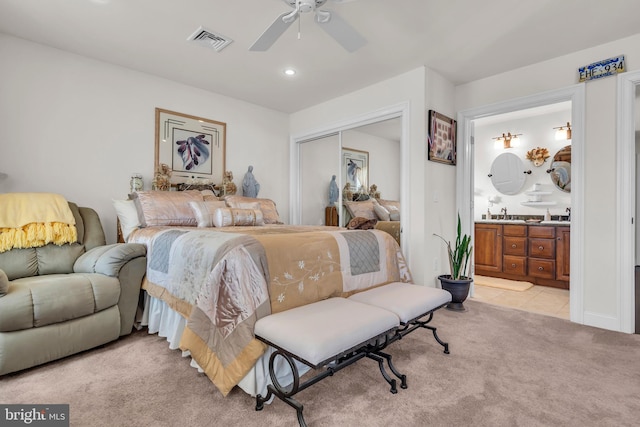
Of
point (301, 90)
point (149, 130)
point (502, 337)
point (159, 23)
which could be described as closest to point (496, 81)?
point (301, 90)

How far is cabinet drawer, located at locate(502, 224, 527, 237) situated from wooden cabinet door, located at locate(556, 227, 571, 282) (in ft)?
1.25

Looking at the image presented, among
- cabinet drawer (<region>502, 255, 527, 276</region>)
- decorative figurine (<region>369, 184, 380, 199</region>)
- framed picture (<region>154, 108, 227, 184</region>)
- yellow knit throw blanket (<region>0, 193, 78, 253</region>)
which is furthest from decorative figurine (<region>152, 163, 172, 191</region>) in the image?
cabinet drawer (<region>502, 255, 527, 276</region>)

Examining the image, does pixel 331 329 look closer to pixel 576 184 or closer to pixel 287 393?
pixel 287 393

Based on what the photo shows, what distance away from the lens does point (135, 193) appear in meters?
3.05

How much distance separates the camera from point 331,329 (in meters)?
1.42

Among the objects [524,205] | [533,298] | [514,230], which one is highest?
[524,205]

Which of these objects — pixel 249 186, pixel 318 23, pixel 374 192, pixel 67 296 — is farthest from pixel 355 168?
pixel 67 296

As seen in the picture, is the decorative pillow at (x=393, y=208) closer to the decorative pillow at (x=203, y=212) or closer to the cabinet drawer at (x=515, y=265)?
the decorative pillow at (x=203, y=212)

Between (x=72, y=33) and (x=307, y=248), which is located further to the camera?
(x=72, y=33)

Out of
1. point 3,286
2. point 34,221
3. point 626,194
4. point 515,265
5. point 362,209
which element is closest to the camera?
point 3,286

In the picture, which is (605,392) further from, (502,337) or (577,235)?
(577,235)

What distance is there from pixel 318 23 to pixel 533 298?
11.9ft

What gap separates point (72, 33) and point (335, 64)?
2.27m

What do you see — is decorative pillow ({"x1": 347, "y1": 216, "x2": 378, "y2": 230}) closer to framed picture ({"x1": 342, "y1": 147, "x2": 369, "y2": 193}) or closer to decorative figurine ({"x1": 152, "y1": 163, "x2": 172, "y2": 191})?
framed picture ({"x1": 342, "y1": 147, "x2": 369, "y2": 193})
